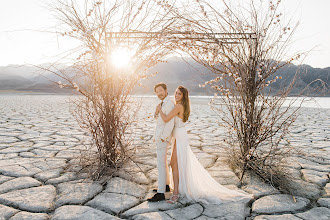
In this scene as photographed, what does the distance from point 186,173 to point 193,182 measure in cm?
12

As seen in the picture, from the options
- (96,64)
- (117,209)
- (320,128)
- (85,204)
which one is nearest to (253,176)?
(117,209)

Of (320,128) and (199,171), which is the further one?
(320,128)

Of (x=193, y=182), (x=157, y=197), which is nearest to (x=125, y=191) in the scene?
(x=157, y=197)

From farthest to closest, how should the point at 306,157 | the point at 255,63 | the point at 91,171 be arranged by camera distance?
the point at 306,157 → the point at 91,171 → the point at 255,63

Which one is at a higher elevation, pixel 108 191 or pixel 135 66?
pixel 135 66

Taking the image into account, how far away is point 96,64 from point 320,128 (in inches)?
264

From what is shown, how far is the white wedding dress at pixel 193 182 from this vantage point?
2.82 metres

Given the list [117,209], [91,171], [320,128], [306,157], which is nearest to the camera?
[117,209]

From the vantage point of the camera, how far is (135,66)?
139 inches

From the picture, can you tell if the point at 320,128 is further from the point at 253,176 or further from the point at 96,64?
the point at 96,64

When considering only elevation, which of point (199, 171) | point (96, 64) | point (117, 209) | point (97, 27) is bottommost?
point (117, 209)

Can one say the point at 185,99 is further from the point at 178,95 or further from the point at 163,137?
the point at 163,137

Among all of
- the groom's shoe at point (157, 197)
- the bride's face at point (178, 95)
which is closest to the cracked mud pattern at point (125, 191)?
the groom's shoe at point (157, 197)

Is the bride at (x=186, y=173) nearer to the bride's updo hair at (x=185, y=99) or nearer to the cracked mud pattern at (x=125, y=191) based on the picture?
the bride's updo hair at (x=185, y=99)
